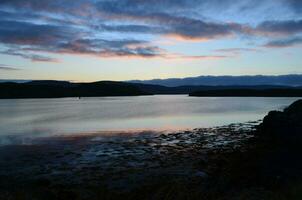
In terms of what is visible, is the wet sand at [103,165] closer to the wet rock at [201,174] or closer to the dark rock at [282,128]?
the wet rock at [201,174]

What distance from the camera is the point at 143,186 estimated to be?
14758 millimetres

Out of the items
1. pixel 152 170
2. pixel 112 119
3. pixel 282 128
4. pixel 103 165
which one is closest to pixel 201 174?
pixel 152 170

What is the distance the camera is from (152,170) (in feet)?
58.9

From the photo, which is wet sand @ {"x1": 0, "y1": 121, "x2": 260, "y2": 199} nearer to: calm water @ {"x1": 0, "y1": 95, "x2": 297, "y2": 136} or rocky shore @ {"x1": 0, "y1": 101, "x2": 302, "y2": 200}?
rocky shore @ {"x1": 0, "y1": 101, "x2": 302, "y2": 200}

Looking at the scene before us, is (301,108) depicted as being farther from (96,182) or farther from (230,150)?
(96,182)

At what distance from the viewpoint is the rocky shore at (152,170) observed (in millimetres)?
12854

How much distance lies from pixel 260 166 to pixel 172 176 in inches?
155

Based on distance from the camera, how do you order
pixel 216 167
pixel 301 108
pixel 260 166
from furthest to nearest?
pixel 301 108
pixel 216 167
pixel 260 166

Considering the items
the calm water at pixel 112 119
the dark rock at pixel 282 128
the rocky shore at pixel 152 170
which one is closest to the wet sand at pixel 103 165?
the rocky shore at pixel 152 170

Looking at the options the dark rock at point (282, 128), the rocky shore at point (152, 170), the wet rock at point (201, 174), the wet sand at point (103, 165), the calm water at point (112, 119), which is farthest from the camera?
the calm water at point (112, 119)

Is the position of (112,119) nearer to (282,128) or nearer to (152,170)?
(282,128)

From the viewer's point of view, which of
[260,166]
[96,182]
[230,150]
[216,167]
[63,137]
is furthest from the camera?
[63,137]

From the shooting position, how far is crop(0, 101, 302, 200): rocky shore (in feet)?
42.2

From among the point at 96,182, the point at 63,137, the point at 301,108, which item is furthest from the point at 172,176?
the point at 301,108
